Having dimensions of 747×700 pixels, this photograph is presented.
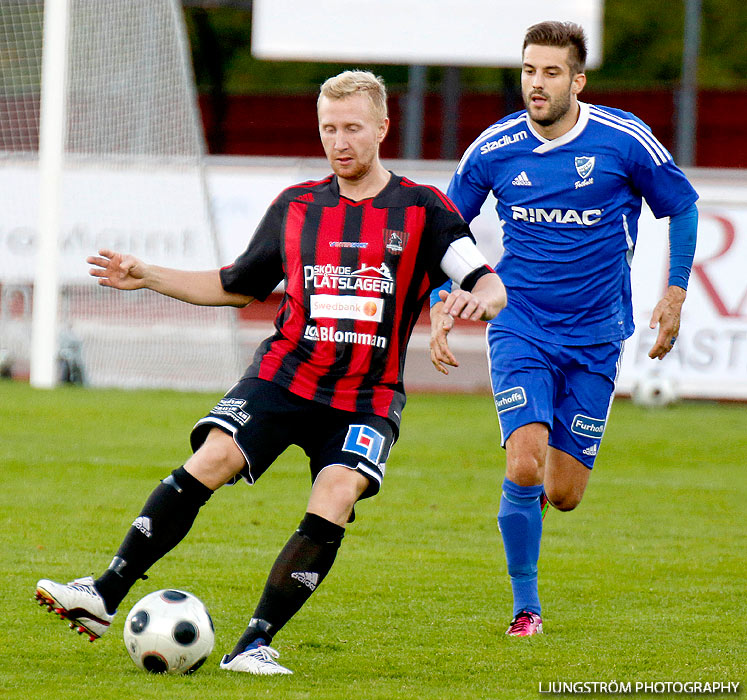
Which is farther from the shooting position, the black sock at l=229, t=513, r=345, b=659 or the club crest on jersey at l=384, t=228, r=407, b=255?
the club crest on jersey at l=384, t=228, r=407, b=255

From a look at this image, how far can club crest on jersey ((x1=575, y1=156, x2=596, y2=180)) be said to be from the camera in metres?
5.62

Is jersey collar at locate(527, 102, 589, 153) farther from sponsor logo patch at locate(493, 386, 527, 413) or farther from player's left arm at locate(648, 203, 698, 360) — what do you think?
sponsor logo patch at locate(493, 386, 527, 413)

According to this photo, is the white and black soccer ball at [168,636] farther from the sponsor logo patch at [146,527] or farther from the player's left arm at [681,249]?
the player's left arm at [681,249]

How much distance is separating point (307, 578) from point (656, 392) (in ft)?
39.1

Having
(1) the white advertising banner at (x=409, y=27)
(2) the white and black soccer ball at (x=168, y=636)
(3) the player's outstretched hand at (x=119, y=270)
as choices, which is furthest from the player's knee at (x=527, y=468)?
(1) the white advertising banner at (x=409, y=27)

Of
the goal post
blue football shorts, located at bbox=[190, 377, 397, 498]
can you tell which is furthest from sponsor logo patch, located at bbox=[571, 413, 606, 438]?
the goal post

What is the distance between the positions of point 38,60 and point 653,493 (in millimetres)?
11248

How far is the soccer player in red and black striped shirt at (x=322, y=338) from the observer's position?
4352 mm

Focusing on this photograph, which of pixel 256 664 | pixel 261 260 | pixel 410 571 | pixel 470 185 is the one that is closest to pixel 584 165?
pixel 470 185

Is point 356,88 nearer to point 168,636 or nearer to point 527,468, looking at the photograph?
point 527,468

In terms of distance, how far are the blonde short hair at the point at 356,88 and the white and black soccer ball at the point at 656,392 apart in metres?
11.7

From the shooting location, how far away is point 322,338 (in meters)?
4.53

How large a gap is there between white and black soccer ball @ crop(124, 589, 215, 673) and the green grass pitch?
0.07 m

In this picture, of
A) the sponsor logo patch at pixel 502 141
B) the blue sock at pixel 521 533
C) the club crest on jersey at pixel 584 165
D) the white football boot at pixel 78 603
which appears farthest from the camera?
the sponsor logo patch at pixel 502 141
